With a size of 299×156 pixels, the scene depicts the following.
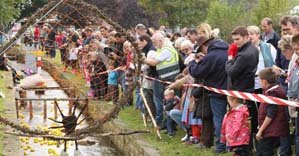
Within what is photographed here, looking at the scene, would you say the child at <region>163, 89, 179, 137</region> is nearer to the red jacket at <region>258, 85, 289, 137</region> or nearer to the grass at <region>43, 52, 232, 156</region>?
the grass at <region>43, 52, 232, 156</region>

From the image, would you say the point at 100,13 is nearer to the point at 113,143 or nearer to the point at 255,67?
the point at 255,67

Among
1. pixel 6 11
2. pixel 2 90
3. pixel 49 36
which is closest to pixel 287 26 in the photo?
pixel 49 36

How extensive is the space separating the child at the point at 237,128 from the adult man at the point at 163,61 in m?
2.62

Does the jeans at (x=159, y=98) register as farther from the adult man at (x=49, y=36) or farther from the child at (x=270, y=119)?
the child at (x=270, y=119)

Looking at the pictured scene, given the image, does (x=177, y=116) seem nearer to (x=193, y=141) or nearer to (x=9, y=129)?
(x=193, y=141)

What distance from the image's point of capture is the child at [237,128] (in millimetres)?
7793

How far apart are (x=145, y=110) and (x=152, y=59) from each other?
166cm

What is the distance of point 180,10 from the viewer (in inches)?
1436

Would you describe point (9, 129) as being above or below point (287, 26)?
below

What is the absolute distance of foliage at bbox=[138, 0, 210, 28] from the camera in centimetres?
3612

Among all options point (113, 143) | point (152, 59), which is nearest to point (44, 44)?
point (113, 143)

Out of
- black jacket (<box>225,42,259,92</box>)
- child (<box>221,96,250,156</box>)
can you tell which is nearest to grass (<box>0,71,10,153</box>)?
child (<box>221,96,250,156</box>)

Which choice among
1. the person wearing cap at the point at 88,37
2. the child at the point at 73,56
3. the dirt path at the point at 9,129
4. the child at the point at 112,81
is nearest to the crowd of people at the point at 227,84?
the dirt path at the point at 9,129

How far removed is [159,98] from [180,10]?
85.2ft
